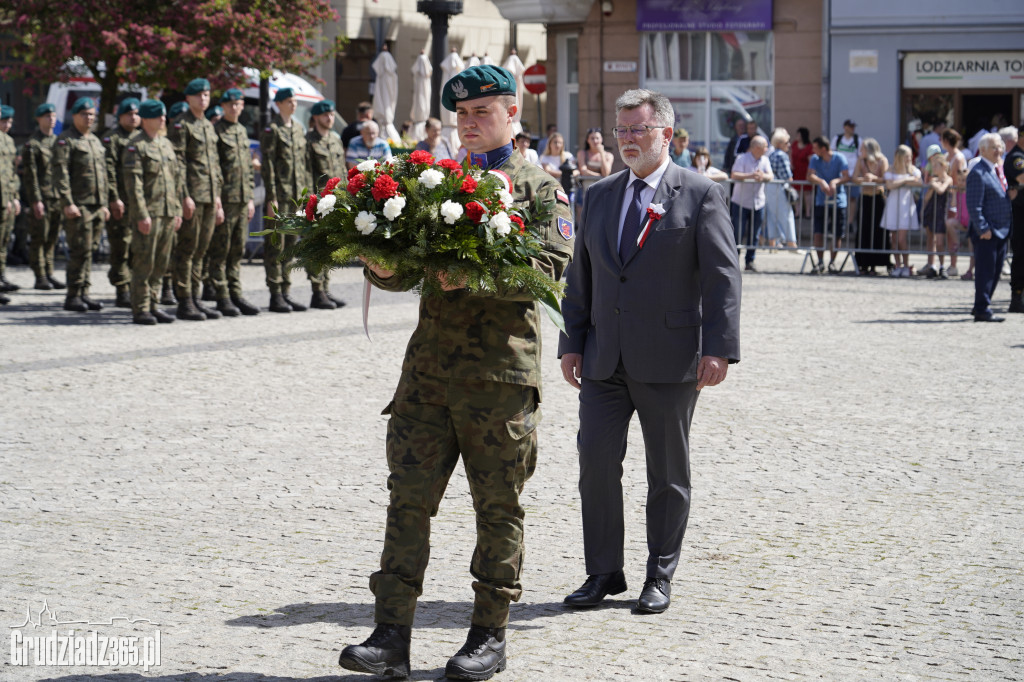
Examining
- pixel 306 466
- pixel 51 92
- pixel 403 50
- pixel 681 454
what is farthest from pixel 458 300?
pixel 403 50

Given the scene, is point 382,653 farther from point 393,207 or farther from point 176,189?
point 176,189

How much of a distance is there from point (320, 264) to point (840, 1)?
85.2 feet

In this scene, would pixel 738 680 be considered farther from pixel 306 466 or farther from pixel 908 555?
pixel 306 466

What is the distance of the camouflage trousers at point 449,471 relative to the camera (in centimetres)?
479

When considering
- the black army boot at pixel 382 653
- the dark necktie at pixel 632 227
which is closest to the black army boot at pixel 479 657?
the black army boot at pixel 382 653

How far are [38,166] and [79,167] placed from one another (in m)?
0.74

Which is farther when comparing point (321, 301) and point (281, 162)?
point (321, 301)

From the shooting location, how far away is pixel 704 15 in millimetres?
30156

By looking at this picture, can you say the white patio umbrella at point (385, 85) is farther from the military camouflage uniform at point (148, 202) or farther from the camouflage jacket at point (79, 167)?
the military camouflage uniform at point (148, 202)

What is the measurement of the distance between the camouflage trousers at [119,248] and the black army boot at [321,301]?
2195 mm

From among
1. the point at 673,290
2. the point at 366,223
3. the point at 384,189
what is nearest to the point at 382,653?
the point at 366,223

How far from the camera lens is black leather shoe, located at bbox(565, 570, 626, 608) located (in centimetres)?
555

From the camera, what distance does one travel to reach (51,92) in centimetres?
2334

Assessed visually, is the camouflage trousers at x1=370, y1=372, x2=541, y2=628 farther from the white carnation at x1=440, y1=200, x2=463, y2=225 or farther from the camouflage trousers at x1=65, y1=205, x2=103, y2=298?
the camouflage trousers at x1=65, y1=205, x2=103, y2=298
